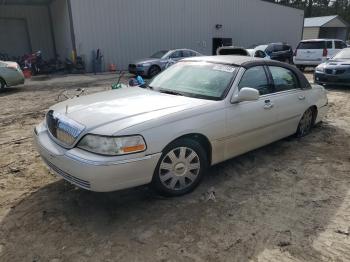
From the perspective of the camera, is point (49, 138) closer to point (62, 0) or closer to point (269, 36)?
point (62, 0)

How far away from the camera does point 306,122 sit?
545cm

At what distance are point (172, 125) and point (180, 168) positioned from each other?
1.64 ft

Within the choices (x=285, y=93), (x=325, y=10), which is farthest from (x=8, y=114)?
(x=325, y=10)

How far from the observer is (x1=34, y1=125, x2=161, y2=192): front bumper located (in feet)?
9.32

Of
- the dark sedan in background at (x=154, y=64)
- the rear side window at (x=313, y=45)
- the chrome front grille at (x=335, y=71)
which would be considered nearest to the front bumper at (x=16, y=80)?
the dark sedan in background at (x=154, y=64)

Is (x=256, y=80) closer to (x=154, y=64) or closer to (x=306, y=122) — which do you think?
(x=306, y=122)

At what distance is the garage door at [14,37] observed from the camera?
19.5m

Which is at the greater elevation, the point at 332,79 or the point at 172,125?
the point at 172,125

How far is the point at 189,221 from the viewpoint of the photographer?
3.10 meters

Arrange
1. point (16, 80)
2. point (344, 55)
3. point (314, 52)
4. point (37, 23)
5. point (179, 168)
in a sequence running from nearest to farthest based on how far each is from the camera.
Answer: point (179, 168)
point (16, 80)
point (344, 55)
point (314, 52)
point (37, 23)

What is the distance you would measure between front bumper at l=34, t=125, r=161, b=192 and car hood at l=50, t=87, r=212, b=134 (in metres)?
0.28

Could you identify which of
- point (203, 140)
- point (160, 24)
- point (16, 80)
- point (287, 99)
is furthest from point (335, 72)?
point (160, 24)

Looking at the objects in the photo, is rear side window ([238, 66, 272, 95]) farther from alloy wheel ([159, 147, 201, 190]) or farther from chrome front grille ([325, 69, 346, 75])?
chrome front grille ([325, 69, 346, 75])

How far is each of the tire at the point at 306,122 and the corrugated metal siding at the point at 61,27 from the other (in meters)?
15.0
